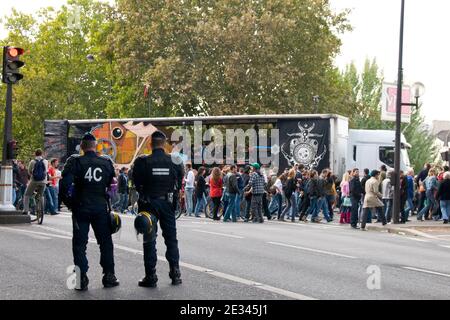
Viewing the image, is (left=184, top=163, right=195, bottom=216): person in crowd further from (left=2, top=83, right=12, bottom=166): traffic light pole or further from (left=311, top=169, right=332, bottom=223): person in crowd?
(left=2, top=83, right=12, bottom=166): traffic light pole

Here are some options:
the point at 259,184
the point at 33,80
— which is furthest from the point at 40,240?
the point at 33,80

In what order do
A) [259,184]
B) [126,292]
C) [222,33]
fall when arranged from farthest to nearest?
[222,33]
[259,184]
[126,292]

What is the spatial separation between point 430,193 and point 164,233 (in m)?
21.5

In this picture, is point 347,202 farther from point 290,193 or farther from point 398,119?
point 398,119

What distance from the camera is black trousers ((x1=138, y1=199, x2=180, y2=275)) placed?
10633 mm

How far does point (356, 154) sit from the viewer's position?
3894 cm

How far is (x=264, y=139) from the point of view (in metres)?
36.5

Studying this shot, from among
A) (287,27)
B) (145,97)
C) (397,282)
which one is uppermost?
(287,27)

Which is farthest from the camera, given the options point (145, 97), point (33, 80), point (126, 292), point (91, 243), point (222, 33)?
point (33, 80)

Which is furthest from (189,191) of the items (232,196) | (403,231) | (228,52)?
(228,52)

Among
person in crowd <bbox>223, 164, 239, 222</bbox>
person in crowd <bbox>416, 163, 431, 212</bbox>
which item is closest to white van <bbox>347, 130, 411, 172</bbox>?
person in crowd <bbox>416, 163, 431, 212</bbox>

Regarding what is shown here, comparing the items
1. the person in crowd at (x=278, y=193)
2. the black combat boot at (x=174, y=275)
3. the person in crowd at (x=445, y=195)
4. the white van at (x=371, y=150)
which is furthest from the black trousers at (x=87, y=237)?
the white van at (x=371, y=150)

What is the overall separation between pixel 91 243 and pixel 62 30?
5630 cm

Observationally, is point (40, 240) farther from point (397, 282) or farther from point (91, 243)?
point (397, 282)
